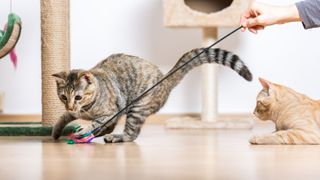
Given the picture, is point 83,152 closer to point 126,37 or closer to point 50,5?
point 50,5

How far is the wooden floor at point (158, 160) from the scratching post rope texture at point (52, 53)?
263 mm

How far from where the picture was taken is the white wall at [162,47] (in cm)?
377

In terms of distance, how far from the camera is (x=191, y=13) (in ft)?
11.0

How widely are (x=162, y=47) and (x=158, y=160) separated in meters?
1.87

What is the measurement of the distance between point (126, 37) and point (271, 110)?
4.32 feet

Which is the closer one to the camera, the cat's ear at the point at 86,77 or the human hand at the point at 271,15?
the human hand at the point at 271,15

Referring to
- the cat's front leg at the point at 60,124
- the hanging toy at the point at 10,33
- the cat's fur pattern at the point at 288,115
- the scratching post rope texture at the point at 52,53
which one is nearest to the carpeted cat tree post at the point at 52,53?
the scratching post rope texture at the point at 52,53

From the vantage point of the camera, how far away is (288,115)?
2604mm

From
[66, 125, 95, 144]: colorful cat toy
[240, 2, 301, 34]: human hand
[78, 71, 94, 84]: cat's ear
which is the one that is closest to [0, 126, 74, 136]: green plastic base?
[66, 125, 95, 144]: colorful cat toy

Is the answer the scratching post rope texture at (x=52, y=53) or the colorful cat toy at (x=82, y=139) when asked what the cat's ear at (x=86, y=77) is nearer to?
the colorful cat toy at (x=82, y=139)

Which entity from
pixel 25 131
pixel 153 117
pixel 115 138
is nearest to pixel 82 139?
pixel 115 138

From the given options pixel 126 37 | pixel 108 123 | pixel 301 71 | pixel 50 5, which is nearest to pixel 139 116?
pixel 108 123

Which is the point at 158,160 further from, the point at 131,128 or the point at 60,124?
the point at 60,124

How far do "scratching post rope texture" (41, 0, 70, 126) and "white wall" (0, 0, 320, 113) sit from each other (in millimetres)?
754
